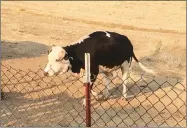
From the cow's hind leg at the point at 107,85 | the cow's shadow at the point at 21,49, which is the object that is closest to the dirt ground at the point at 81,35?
the cow's shadow at the point at 21,49

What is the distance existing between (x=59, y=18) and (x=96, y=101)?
11088 mm

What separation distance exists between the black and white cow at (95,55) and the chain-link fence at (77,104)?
50 cm

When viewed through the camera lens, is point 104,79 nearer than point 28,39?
Yes

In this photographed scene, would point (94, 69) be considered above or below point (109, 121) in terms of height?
above

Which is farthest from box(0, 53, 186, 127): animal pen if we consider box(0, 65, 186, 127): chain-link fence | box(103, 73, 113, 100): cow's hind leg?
box(103, 73, 113, 100): cow's hind leg

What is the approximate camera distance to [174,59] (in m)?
14.1

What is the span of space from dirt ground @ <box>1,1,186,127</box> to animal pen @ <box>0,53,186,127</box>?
0.02 metres

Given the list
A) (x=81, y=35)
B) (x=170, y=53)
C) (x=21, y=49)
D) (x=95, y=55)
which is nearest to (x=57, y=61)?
(x=95, y=55)

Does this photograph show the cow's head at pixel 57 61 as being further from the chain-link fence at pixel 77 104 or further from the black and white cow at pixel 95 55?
the chain-link fence at pixel 77 104

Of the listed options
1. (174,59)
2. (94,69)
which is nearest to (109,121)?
(94,69)

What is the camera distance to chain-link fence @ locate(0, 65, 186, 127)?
852 cm

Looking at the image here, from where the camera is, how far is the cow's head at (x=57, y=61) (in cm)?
884

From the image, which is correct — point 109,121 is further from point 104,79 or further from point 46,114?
point 104,79

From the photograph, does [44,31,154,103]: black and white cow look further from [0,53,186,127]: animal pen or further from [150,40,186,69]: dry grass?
[150,40,186,69]: dry grass
